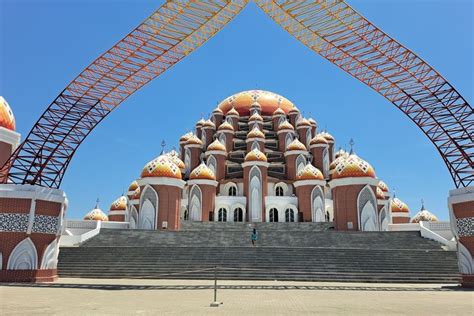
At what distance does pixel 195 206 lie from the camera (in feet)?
116

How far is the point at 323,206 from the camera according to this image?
35969mm

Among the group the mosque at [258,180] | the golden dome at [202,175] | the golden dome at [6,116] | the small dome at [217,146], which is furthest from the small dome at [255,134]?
the golden dome at [6,116]

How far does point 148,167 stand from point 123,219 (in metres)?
17.4

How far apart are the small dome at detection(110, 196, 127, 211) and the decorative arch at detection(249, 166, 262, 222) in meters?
17.8

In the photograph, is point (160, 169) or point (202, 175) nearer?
point (160, 169)

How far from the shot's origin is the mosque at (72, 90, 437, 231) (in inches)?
1211

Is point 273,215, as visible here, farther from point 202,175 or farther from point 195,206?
point 202,175

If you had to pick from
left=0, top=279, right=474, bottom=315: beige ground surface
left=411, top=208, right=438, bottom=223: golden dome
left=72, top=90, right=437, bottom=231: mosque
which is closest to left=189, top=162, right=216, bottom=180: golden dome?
left=72, top=90, right=437, bottom=231: mosque

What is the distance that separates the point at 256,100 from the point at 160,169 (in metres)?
23.4

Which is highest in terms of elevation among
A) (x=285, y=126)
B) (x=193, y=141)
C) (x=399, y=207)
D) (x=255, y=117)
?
(x=255, y=117)

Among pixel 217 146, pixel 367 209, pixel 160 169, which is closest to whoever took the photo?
pixel 367 209

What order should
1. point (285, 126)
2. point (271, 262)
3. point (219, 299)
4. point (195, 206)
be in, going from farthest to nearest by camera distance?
point (285, 126) → point (195, 206) → point (271, 262) → point (219, 299)

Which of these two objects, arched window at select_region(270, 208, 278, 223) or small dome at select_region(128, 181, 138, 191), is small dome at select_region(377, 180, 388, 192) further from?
small dome at select_region(128, 181, 138, 191)

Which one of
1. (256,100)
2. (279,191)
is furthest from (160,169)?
(256,100)
